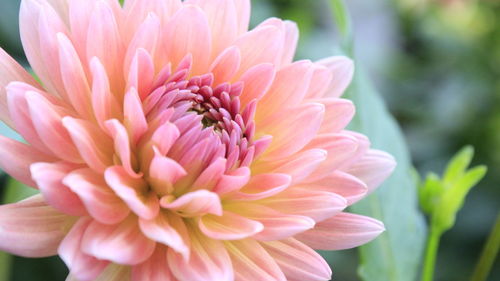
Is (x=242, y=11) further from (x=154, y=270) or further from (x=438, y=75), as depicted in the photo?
(x=438, y=75)

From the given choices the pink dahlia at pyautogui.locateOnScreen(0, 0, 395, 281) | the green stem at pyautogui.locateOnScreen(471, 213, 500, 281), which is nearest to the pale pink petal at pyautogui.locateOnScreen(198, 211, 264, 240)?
the pink dahlia at pyautogui.locateOnScreen(0, 0, 395, 281)

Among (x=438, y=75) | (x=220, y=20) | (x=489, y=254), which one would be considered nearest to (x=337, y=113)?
(x=220, y=20)

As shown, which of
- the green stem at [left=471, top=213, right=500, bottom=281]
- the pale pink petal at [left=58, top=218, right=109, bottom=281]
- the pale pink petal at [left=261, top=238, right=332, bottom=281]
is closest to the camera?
the pale pink petal at [left=58, top=218, right=109, bottom=281]

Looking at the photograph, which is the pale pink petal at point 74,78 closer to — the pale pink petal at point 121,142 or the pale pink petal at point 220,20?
the pale pink petal at point 121,142

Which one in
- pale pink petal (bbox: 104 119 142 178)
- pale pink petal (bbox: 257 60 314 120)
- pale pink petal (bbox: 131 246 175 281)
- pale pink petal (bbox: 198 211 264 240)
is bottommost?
pale pink petal (bbox: 131 246 175 281)

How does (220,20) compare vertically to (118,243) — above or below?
above

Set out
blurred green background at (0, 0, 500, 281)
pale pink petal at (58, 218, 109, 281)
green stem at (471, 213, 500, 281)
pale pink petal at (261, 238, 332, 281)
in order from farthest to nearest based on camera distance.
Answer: blurred green background at (0, 0, 500, 281) → green stem at (471, 213, 500, 281) → pale pink petal at (261, 238, 332, 281) → pale pink petal at (58, 218, 109, 281)

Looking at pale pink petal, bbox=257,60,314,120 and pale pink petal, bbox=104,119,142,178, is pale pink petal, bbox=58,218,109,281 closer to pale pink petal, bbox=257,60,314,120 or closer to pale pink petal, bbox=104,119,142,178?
pale pink petal, bbox=104,119,142,178
